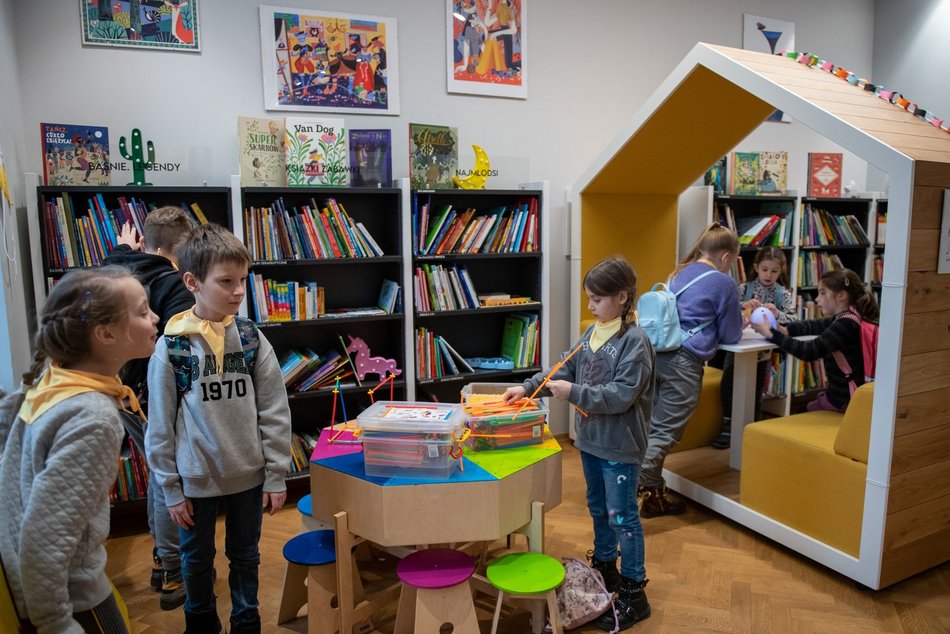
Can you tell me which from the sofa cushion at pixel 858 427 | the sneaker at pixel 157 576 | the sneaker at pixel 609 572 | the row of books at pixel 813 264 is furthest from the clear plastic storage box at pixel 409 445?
the row of books at pixel 813 264

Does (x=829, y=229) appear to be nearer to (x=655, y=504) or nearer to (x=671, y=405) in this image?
(x=671, y=405)

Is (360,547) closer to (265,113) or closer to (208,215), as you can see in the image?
(208,215)

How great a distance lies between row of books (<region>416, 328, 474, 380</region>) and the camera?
3658mm

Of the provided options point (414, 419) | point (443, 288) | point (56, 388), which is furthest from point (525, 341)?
point (56, 388)

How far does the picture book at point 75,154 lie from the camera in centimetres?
296

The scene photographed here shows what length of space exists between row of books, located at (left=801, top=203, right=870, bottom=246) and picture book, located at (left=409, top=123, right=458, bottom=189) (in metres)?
2.83

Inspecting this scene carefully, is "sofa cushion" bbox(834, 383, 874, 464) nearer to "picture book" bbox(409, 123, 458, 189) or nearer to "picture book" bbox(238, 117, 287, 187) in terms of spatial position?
"picture book" bbox(409, 123, 458, 189)

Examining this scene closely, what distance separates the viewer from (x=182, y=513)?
6.16 ft

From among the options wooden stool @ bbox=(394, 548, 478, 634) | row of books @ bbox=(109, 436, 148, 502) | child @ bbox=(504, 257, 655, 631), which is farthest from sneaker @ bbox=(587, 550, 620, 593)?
row of books @ bbox=(109, 436, 148, 502)

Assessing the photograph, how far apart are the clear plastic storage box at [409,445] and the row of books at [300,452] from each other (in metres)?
1.59

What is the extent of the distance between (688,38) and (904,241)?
9.73ft

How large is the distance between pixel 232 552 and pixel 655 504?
2025 mm

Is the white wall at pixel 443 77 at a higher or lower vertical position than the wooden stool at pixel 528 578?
higher

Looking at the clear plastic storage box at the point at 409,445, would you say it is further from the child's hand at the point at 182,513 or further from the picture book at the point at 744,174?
the picture book at the point at 744,174
